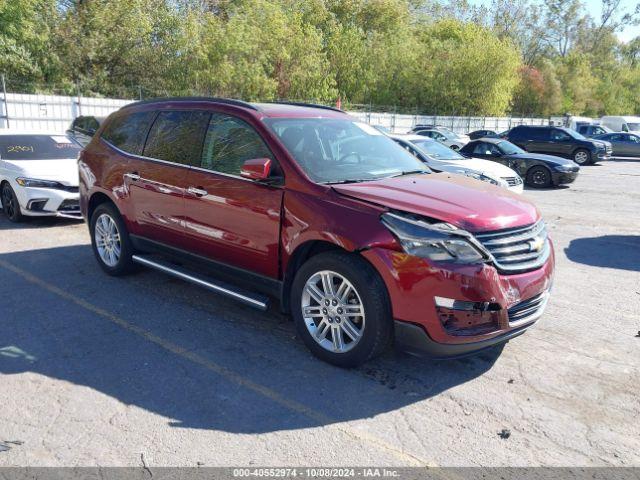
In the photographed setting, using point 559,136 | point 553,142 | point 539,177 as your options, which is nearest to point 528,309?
point 539,177

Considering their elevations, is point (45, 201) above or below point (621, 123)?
below

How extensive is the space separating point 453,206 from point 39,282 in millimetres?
4560

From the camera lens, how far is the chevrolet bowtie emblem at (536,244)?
13.3ft

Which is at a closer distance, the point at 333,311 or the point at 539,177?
the point at 333,311

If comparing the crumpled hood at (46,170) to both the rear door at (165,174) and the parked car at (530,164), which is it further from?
the parked car at (530,164)

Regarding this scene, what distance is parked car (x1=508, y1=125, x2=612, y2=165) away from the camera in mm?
22719

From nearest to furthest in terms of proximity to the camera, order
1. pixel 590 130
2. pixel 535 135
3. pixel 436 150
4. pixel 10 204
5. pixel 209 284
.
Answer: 1. pixel 209 284
2. pixel 10 204
3. pixel 436 150
4. pixel 535 135
5. pixel 590 130

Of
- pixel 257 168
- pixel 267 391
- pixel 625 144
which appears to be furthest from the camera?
pixel 625 144

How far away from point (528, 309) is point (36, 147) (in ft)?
28.6

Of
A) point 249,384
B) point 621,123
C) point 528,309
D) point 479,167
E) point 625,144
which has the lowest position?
point 249,384

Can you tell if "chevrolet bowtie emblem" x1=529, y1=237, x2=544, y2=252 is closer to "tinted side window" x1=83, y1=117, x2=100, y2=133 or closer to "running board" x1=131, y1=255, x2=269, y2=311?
"running board" x1=131, y1=255, x2=269, y2=311

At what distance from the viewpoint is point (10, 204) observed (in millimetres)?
8992

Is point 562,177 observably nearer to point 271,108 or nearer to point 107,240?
point 271,108

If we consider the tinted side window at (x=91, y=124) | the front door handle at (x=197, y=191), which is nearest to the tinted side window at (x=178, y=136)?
the front door handle at (x=197, y=191)
